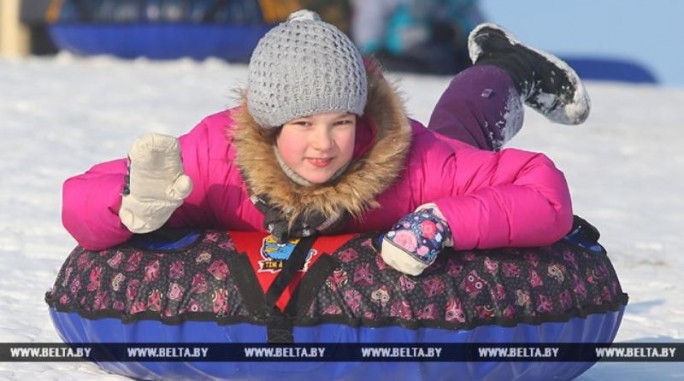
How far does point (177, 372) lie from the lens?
2557 mm

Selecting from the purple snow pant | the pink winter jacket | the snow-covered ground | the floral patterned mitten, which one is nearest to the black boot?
the purple snow pant

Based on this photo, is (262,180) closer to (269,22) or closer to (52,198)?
(52,198)

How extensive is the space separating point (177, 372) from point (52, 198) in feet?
9.18

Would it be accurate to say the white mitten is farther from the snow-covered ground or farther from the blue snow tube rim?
the snow-covered ground

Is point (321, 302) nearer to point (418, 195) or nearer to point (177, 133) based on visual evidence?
point (418, 195)

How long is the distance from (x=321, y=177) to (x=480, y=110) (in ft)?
3.01

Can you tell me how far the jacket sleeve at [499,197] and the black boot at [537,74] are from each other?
918mm

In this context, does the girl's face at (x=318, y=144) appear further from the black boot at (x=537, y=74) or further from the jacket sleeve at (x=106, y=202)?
the black boot at (x=537, y=74)

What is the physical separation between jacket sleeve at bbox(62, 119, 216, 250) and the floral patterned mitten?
47cm

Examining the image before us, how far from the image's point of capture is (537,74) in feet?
12.0

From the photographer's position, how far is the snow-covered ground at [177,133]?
3.44 metres

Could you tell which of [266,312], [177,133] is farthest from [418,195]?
[177,133]

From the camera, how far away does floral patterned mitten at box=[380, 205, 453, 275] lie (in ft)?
7.97

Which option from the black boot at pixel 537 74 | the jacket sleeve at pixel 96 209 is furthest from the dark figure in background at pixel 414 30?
the jacket sleeve at pixel 96 209
